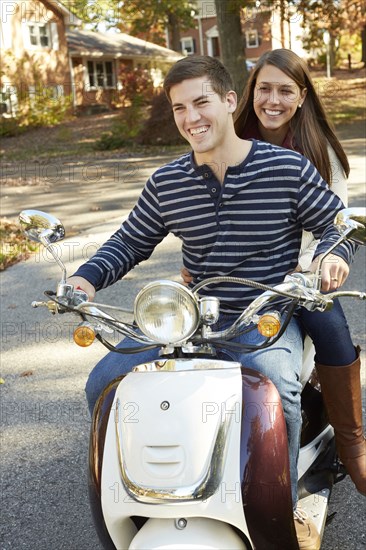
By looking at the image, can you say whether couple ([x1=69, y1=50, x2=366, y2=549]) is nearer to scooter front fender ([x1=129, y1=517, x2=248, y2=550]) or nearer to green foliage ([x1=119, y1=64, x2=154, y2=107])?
scooter front fender ([x1=129, y1=517, x2=248, y2=550])

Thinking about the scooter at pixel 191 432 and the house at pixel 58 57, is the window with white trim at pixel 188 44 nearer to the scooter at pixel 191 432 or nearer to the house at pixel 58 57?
the house at pixel 58 57

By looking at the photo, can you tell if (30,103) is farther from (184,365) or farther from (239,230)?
(184,365)

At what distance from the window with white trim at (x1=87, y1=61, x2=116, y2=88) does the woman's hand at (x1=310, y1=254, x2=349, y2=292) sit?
38.9 meters

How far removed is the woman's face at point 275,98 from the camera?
367cm

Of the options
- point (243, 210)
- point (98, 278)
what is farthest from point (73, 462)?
point (243, 210)

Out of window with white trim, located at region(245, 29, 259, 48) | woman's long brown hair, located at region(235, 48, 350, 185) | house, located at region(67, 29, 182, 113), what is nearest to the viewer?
woman's long brown hair, located at region(235, 48, 350, 185)

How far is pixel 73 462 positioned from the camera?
3.69 metres

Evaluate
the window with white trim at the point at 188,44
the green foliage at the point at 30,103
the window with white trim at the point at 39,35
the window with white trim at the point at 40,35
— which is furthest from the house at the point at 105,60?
the window with white trim at the point at 188,44

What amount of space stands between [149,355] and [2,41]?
97.6 feet

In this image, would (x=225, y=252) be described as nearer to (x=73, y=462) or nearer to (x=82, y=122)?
(x=73, y=462)

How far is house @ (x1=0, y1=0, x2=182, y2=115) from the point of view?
29438 millimetres

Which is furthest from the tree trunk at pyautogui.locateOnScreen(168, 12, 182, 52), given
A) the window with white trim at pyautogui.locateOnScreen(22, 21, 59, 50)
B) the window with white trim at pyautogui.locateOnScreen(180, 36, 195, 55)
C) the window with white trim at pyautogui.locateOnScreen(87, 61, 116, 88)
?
the window with white trim at pyautogui.locateOnScreen(180, 36, 195, 55)

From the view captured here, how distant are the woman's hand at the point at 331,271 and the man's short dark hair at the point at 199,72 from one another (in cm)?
71

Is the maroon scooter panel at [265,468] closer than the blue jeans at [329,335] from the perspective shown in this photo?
Yes
